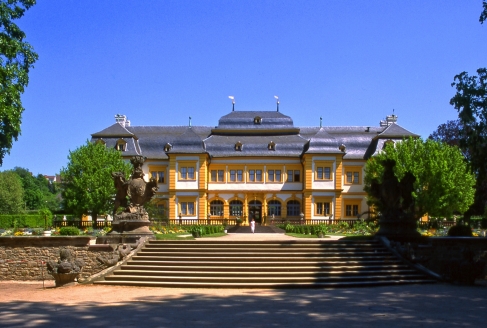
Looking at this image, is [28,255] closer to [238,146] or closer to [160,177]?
[160,177]

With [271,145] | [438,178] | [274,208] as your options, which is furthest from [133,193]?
[271,145]

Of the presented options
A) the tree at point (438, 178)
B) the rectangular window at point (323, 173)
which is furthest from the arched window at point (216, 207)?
the tree at point (438, 178)

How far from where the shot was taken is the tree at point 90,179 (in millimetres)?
49969

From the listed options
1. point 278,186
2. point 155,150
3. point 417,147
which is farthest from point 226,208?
point 417,147

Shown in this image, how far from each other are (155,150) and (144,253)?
49.0 meters

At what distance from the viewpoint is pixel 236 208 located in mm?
65375

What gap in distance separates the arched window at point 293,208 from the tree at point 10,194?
41421 millimetres

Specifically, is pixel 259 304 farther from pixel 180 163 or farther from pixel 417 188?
pixel 180 163

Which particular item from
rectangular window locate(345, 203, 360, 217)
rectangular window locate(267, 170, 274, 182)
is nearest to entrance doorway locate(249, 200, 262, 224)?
rectangular window locate(267, 170, 274, 182)

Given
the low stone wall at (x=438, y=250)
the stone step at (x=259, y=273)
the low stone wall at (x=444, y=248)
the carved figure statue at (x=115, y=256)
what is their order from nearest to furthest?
1. the stone step at (x=259, y=273)
2. the carved figure statue at (x=115, y=256)
3. the low stone wall at (x=438, y=250)
4. the low stone wall at (x=444, y=248)

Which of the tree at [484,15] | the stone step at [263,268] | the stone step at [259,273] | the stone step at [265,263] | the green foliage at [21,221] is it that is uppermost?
the tree at [484,15]

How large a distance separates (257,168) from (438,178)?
23.9 m

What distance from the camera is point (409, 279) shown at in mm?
17500

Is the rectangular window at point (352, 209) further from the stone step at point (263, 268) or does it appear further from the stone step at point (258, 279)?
the stone step at point (258, 279)
